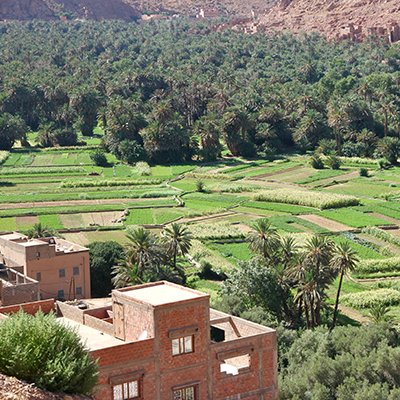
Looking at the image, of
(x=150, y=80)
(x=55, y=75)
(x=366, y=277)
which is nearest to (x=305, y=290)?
(x=366, y=277)

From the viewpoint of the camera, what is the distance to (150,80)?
589 ft

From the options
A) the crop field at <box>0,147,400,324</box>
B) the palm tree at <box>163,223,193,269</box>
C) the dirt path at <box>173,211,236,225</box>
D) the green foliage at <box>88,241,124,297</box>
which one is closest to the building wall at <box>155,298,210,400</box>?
the green foliage at <box>88,241,124,297</box>

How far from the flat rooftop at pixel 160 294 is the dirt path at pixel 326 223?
6147cm

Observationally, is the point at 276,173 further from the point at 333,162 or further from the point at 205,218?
the point at 205,218

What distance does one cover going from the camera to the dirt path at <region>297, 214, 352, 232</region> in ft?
322

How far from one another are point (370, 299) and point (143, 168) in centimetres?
6465

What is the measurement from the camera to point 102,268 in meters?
74.5

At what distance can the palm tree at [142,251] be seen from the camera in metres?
72.9

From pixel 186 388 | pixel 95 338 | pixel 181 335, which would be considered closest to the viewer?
pixel 181 335

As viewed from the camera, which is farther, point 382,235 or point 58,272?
point 382,235

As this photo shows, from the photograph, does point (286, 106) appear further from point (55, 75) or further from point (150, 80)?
point (55, 75)

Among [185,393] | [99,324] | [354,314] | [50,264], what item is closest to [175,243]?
[50,264]

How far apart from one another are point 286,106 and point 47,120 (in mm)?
35222

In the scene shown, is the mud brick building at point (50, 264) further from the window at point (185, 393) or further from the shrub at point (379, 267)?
the window at point (185, 393)
